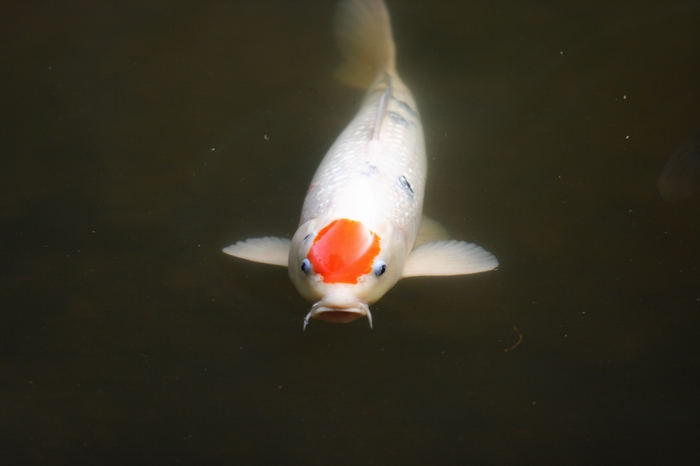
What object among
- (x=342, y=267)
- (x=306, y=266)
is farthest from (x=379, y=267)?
(x=306, y=266)

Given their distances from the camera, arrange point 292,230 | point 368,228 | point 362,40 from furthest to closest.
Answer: point 362,40 → point 292,230 → point 368,228

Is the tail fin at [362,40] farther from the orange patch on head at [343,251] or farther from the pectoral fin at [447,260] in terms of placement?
the orange patch on head at [343,251]

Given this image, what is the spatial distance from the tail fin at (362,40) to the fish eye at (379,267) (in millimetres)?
1387

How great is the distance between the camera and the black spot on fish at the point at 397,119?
2412 mm

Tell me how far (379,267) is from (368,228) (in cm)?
15

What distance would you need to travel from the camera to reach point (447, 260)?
7.13ft

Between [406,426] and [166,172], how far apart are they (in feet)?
5.67

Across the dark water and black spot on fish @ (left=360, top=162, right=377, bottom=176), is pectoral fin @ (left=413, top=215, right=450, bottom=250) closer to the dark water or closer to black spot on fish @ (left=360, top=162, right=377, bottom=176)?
the dark water

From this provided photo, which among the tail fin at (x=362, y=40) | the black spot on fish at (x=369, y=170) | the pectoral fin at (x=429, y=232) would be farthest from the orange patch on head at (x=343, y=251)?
the tail fin at (x=362, y=40)

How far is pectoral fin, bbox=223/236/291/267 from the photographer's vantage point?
2172mm

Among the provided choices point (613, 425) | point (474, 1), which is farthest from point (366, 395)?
point (474, 1)

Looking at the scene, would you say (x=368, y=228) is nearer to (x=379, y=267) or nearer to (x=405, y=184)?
(x=379, y=267)

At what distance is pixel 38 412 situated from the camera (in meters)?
2.13

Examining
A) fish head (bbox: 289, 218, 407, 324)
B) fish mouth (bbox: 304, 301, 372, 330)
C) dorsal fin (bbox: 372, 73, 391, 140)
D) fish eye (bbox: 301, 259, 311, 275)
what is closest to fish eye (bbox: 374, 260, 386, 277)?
fish head (bbox: 289, 218, 407, 324)
